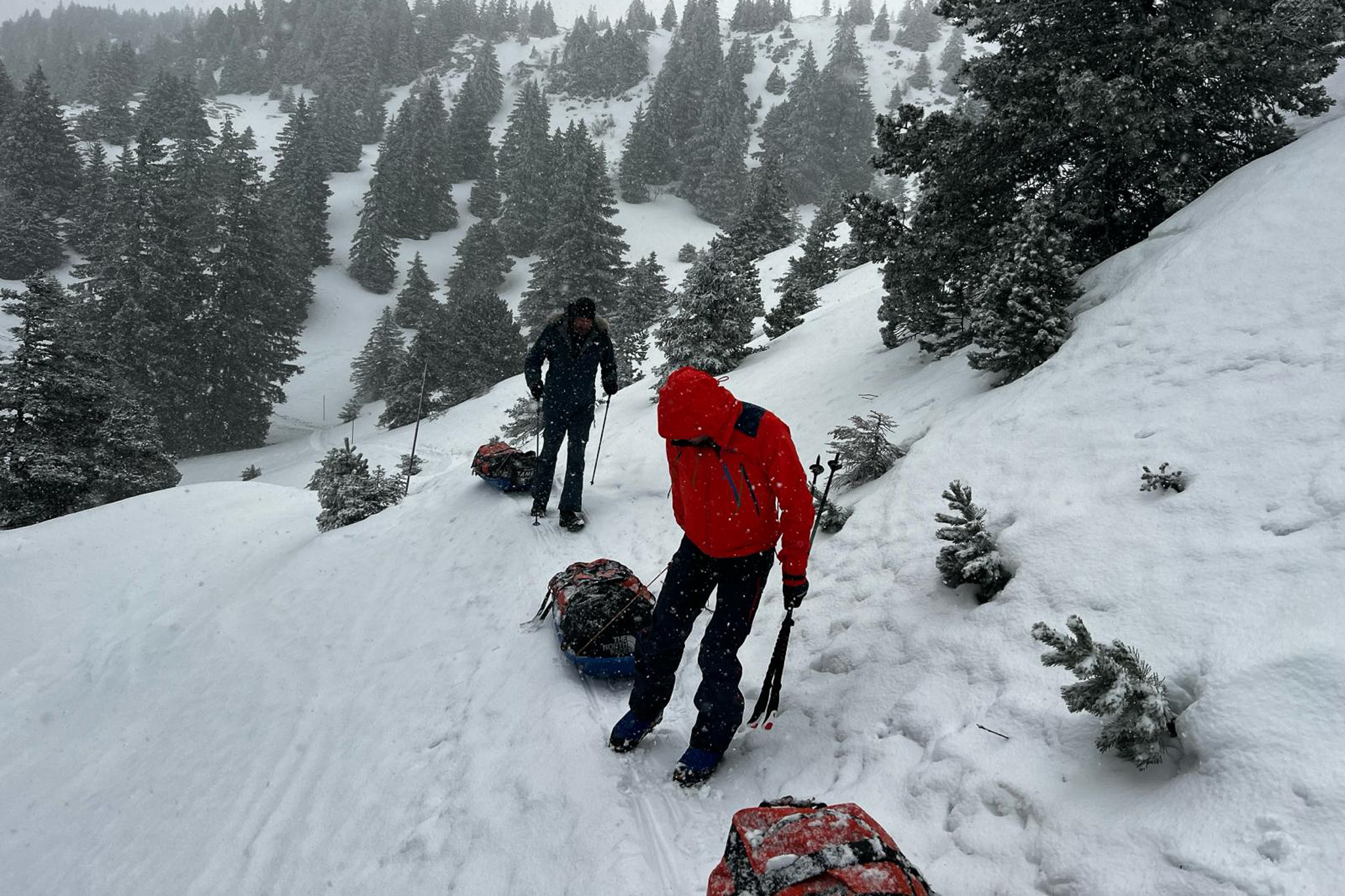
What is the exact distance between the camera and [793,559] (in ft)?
10.6

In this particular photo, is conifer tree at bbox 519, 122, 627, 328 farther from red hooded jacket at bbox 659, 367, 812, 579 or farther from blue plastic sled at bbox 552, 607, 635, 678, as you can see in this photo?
red hooded jacket at bbox 659, 367, 812, 579

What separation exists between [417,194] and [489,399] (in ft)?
127

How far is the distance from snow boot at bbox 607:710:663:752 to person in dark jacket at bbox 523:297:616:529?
3543 millimetres

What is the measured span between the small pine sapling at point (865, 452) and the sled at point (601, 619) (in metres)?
2.32

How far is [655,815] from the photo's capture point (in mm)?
3217

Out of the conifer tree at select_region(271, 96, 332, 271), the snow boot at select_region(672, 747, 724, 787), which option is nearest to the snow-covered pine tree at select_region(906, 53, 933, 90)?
the conifer tree at select_region(271, 96, 332, 271)

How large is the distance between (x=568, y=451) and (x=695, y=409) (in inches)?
158

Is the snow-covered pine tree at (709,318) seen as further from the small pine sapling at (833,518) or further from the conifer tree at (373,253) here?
the conifer tree at (373,253)

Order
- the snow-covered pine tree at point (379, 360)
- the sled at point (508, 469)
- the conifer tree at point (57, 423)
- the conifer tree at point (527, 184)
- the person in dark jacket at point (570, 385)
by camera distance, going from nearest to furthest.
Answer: the person in dark jacket at point (570, 385) → the sled at point (508, 469) → the conifer tree at point (57, 423) → the snow-covered pine tree at point (379, 360) → the conifer tree at point (527, 184)

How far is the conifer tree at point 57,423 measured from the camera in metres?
16.8

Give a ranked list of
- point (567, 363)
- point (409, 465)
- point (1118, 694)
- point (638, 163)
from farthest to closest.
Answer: point (638, 163) → point (409, 465) → point (567, 363) → point (1118, 694)

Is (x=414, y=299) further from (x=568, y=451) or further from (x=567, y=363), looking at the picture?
(x=568, y=451)

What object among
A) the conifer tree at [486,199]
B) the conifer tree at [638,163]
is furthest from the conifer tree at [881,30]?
the conifer tree at [486,199]

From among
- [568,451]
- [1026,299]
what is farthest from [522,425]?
[1026,299]
